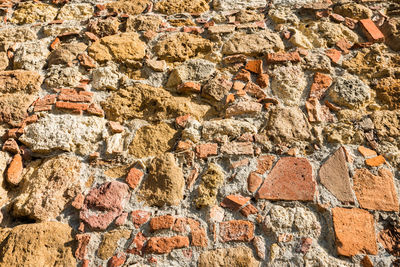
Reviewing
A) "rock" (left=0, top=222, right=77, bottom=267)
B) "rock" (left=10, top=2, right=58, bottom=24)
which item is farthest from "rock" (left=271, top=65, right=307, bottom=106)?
"rock" (left=10, top=2, right=58, bottom=24)

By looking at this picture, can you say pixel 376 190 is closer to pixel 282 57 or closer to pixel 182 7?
pixel 282 57

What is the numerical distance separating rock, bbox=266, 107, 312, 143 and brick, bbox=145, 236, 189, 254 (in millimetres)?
682

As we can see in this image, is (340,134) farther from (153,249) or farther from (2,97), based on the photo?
(2,97)

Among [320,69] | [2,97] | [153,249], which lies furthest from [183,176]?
[2,97]

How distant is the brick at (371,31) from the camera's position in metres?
1.88

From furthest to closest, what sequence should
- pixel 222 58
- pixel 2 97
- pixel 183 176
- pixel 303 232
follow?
pixel 222 58 < pixel 2 97 < pixel 183 176 < pixel 303 232

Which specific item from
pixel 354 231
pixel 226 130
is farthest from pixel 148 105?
pixel 354 231

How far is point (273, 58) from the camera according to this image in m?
1.82

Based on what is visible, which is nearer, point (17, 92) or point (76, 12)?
point (17, 92)

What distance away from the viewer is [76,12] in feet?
7.17

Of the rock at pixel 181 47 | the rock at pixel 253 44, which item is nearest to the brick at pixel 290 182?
the rock at pixel 253 44

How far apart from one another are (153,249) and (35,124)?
3.16ft

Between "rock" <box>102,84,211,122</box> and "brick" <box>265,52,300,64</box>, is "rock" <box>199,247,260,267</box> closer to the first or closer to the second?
"rock" <box>102,84,211,122</box>

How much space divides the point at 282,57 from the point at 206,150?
773 millimetres
